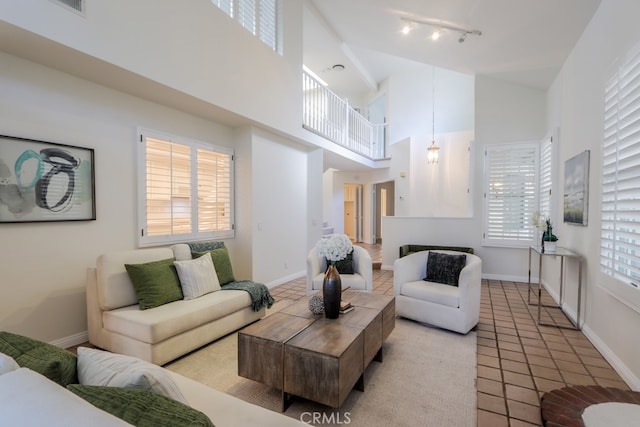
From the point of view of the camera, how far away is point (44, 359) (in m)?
1.05

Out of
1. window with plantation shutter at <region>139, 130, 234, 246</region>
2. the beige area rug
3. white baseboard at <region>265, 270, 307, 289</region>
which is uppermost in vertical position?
window with plantation shutter at <region>139, 130, 234, 246</region>

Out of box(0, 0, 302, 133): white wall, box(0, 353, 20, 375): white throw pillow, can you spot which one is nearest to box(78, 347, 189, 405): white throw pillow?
box(0, 353, 20, 375): white throw pillow

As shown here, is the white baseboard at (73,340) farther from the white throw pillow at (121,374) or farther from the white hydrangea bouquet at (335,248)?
the white hydrangea bouquet at (335,248)

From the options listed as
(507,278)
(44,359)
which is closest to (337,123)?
(507,278)

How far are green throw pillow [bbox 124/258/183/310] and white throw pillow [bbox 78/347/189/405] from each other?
1706 millimetres

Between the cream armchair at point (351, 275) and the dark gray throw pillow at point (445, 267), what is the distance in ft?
2.32

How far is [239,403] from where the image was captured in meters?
1.30

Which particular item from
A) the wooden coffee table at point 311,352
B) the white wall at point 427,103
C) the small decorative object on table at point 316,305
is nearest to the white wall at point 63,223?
the wooden coffee table at point 311,352

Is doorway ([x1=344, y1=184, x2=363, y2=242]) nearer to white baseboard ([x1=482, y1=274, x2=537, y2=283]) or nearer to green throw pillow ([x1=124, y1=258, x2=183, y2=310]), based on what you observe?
white baseboard ([x1=482, y1=274, x2=537, y2=283])

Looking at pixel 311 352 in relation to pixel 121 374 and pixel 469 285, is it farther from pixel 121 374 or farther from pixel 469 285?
pixel 469 285

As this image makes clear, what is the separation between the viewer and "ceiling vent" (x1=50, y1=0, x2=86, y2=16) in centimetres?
229

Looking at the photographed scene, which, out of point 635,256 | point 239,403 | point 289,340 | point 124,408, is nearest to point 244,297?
point 289,340

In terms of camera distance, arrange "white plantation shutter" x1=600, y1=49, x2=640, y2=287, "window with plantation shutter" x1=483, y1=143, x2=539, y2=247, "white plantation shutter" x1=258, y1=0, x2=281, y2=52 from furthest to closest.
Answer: "window with plantation shutter" x1=483, y1=143, x2=539, y2=247, "white plantation shutter" x1=258, y1=0, x2=281, y2=52, "white plantation shutter" x1=600, y1=49, x2=640, y2=287

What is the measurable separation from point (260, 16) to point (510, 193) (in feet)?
16.2
